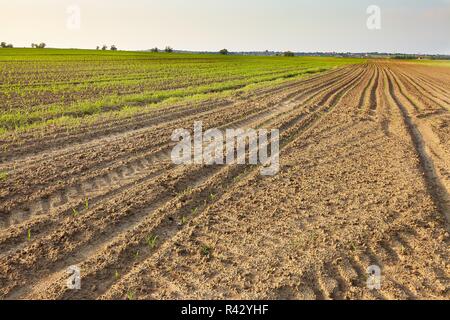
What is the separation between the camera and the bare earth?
4.06m

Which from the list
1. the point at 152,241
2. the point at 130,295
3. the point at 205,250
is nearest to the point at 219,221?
the point at 205,250

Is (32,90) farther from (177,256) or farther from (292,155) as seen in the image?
(177,256)

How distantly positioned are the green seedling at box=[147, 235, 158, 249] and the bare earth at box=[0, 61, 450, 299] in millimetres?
17

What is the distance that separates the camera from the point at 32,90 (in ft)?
57.5

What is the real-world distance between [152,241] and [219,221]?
3.20ft

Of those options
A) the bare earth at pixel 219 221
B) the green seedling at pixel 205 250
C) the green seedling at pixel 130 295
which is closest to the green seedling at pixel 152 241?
the bare earth at pixel 219 221

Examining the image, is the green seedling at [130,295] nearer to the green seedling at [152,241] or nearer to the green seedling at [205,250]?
the green seedling at [152,241]
